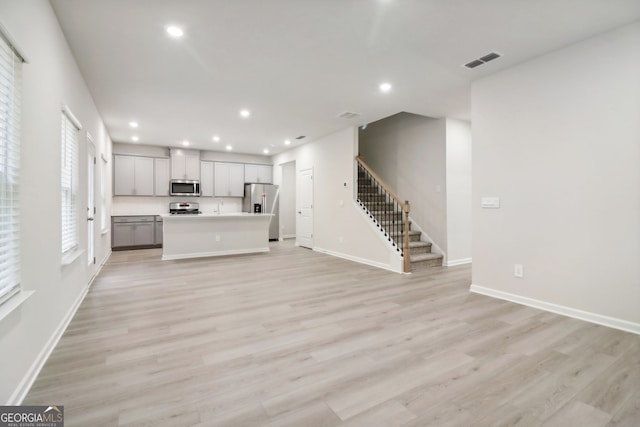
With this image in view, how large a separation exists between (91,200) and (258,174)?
545 centimetres

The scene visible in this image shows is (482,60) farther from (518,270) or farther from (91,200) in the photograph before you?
(91,200)

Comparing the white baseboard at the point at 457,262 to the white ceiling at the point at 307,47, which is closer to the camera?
the white ceiling at the point at 307,47

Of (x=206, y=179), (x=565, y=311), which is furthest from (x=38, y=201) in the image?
(x=206, y=179)

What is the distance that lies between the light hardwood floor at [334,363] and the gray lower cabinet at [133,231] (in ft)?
14.6

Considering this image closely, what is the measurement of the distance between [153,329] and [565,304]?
13.4 feet

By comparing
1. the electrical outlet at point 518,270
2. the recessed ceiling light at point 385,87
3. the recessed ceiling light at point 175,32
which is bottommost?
the electrical outlet at point 518,270

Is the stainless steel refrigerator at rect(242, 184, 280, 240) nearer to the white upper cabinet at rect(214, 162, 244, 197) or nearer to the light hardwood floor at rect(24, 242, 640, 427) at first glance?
the white upper cabinet at rect(214, 162, 244, 197)

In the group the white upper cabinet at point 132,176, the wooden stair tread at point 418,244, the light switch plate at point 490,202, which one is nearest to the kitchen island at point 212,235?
the white upper cabinet at point 132,176

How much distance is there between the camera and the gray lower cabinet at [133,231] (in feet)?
24.4

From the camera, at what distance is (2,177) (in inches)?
64.1

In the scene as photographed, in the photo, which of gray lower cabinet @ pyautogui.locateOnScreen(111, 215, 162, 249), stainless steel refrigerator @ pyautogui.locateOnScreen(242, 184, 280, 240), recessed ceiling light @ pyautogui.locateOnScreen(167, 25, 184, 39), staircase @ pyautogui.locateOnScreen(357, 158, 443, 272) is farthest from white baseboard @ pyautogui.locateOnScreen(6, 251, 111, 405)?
stainless steel refrigerator @ pyautogui.locateOnScreen(242, 184, 280, 240)

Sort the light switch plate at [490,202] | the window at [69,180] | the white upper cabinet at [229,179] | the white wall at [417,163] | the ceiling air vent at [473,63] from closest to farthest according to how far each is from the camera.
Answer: the window at [69,180]
the ceiling air vent at [473,63]
the light switch plate at [490,202]
the white wall at [417,163]
the white upper cabinet at [229,179]

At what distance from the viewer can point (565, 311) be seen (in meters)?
3.07

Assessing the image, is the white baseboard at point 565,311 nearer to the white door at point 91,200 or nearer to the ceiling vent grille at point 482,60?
the ceiling vent grille at point 482,60
